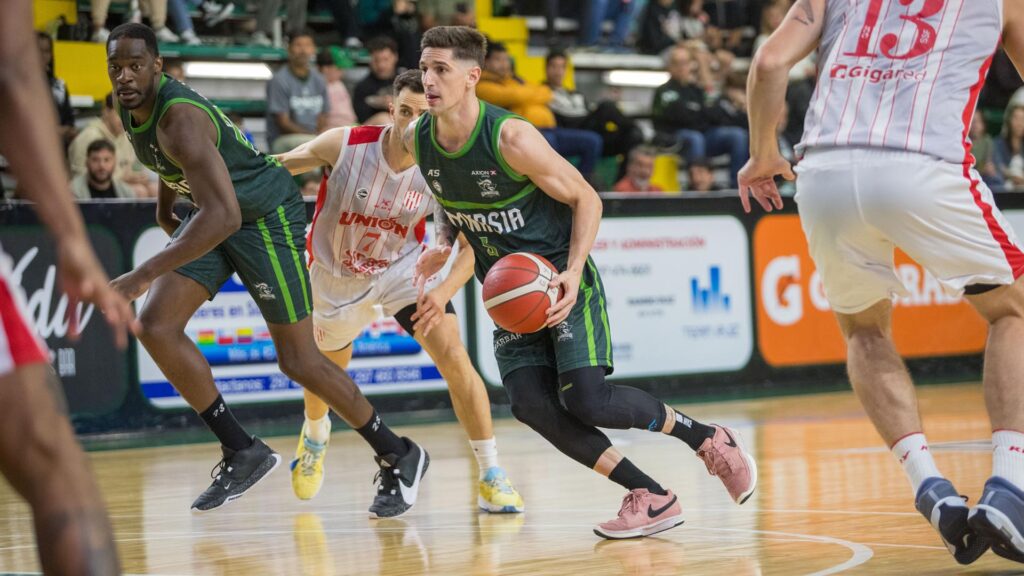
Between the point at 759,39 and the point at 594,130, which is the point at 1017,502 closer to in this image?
the point at 594,130

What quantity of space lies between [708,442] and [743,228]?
696 cm

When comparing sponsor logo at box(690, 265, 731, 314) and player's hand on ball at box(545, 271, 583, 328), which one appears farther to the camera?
sponsor logo at box(690, 265, 731, 314)

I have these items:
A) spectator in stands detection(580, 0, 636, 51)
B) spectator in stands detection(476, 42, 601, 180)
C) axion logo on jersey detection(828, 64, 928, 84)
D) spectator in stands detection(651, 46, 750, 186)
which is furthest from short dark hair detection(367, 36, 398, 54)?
axion logo on jersey detection(828, 64, 928, 84)

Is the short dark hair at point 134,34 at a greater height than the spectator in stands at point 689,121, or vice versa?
the short dark hair at point 134,34

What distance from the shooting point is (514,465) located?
7938 millimetres

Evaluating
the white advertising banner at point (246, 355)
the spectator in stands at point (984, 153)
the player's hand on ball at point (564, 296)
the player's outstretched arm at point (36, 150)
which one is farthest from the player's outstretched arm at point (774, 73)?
the spectator in stands at point (984, 153)

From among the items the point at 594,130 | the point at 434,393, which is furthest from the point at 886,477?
the point at 594,130

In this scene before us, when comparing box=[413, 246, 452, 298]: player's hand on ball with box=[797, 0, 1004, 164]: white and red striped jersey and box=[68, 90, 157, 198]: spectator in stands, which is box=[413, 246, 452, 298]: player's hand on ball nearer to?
box=[797, 0, 1004, 164]: white and red striped jersey

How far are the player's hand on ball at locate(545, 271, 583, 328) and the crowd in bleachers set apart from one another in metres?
6.56

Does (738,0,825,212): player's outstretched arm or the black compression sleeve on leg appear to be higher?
(738,0,825,212): player's outstretched arm

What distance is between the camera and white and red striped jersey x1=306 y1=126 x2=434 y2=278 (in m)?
6.63

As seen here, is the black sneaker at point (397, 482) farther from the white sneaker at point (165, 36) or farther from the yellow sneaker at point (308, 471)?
the white sneaker at point (165, 36)

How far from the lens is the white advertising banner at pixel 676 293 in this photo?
11.6 metres

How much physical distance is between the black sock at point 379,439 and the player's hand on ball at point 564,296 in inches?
59.3
